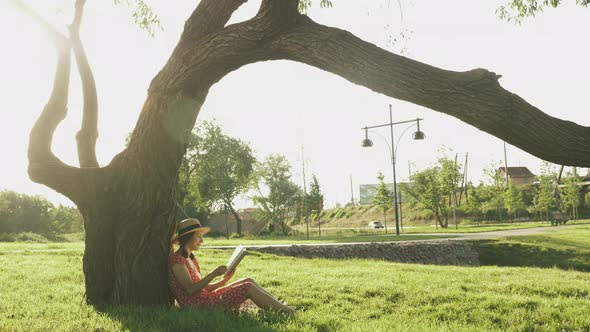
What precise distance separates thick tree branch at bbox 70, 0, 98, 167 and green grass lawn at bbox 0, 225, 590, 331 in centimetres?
203

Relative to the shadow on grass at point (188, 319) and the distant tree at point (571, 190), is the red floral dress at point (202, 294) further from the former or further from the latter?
the distant tree at point (571, 190)

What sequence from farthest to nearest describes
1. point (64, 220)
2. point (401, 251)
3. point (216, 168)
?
point (216, 168) → point (64, 220) → point (401, 251)

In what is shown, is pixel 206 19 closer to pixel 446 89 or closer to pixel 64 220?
pixel 446 89

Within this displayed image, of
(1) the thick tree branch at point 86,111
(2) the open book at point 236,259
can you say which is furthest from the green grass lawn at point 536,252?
(1) the thick tree branch at point 86,111

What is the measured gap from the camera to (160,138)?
6184 millimetres

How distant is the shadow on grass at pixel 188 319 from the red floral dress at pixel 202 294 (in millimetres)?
187

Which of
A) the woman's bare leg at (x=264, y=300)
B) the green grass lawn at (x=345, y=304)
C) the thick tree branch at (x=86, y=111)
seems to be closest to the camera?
the green grass lawn at (x=345, y=304)

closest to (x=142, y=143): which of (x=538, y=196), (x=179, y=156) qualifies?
(x=179, y=156)

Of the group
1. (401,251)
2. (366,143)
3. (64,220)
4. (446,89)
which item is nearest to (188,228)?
(446,89)

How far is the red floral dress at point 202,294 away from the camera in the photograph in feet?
19.0

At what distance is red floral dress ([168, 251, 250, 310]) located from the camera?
579 centimetres

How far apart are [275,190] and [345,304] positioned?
42.6m

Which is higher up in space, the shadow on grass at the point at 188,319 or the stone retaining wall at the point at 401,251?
the shadow on grass at the point at 188,319

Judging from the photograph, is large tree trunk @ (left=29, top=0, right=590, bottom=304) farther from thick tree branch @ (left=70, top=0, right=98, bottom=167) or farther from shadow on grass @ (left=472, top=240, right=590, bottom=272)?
shadow on grass @ (left=472, top=240, right=590, bottom=272)
